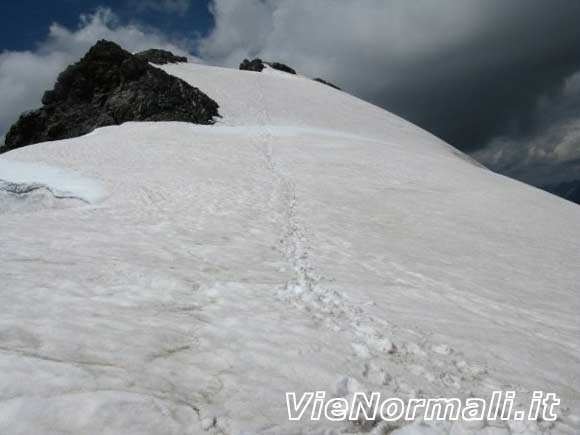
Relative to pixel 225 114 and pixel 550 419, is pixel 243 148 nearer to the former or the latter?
pixel 225 114

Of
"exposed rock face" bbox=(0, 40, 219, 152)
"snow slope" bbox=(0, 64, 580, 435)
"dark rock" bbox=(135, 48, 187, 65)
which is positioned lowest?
"snow slope" bbox=(0, 64, 580, 435)

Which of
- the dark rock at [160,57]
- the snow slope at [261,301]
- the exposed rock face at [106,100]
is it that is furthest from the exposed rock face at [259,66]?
the snow slope at [261,301]

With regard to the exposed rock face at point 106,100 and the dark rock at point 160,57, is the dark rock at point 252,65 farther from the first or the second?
the exposed rock face at point 106,100

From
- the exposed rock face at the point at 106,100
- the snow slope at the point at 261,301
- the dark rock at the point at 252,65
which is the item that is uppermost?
the dark rock at the point at 252,65

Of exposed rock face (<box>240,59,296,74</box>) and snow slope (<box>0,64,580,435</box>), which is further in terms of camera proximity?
exposed rock face (<box>240,59,296,74</box>)

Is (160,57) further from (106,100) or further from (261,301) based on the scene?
(261,301)

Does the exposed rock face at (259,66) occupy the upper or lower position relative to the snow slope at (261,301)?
upper

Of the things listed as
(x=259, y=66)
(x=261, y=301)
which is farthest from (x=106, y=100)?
(x=259, y=66)

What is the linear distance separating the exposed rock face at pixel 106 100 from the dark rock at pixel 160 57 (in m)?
16.4

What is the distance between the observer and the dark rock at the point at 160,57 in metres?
50.6

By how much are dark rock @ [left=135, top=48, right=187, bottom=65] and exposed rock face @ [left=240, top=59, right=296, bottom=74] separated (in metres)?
11.0

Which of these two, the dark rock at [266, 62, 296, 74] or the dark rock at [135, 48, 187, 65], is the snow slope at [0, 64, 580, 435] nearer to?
the dark rock at [135, 48, 187, 65]

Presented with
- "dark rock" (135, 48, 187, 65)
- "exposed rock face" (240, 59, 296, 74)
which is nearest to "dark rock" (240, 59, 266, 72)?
"exposed rock face" (240, 59, 296, 74)

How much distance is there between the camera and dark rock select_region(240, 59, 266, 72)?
6199 centimetres
